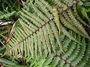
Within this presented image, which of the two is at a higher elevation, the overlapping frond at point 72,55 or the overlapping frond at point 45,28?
the overlapping frond at point 45,28

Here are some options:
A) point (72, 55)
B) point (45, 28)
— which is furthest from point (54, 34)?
point (72, 55)

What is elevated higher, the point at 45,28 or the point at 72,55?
the point at 45,28

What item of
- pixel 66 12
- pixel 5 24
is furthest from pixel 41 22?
pixel 5 24

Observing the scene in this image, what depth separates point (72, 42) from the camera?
180cm

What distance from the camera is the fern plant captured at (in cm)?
168

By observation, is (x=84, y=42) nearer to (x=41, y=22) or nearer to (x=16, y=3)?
(x=41, y=22)

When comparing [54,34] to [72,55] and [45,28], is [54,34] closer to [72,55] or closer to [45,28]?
[45,28]

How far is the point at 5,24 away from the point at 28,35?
484 mm

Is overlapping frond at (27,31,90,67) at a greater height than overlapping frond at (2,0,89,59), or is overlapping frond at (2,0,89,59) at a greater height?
overlapping frond at (2,0,89,59)

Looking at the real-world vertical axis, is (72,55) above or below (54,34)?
below

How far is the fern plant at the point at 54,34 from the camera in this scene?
1.68 m

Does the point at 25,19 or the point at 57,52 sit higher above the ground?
the point at 25,19

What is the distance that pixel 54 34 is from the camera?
1.72 metres

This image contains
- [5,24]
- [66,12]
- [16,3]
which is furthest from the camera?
[16,3]
